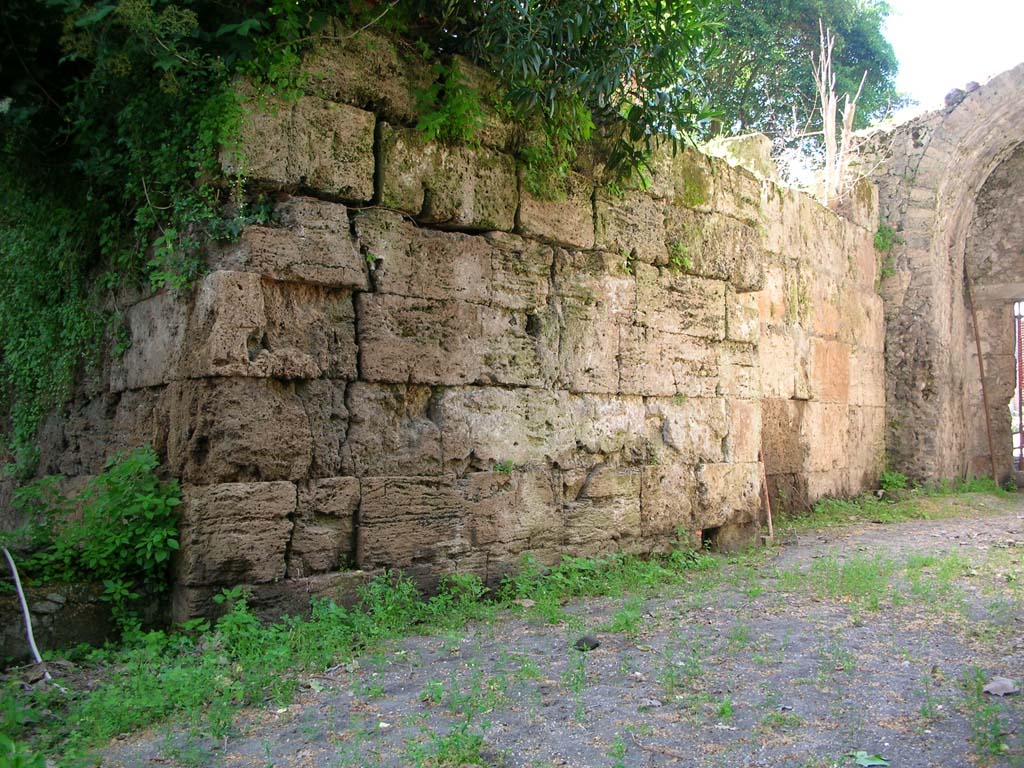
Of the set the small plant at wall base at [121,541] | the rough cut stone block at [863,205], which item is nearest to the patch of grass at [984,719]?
the small plant at wall base at [121,541]

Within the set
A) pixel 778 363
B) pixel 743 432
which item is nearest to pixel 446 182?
pixel 743 432

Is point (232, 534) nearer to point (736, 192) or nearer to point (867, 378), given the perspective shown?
point (736, 192)

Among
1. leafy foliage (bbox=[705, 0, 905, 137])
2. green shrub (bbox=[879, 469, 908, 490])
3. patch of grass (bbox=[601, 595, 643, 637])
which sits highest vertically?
leafy foliage (bbox=[705, 0, 905, 137])

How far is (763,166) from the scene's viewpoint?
9094mm

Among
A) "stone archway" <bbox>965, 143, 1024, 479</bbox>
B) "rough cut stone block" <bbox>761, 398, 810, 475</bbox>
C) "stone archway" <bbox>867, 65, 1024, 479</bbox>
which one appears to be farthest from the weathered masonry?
"stone archway" <bbox>965, 143, 1024, 479</bbox>

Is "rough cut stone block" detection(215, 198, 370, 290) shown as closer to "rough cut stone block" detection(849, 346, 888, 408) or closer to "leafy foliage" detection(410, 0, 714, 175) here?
"leafy foliage" detection(410, 0, 714, 175)

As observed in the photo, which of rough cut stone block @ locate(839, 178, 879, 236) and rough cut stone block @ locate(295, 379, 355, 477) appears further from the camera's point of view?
rough cut stone block @ locate(839, 178, 879, 236)

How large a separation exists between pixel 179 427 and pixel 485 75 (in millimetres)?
2640

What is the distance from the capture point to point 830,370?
993 cm

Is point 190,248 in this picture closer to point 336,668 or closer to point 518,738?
point 336,668

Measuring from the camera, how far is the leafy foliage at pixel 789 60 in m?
20.5

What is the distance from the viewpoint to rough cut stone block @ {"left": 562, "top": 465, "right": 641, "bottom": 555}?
559 centimetres

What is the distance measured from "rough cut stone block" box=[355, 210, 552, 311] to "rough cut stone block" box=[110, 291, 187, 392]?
979 mm

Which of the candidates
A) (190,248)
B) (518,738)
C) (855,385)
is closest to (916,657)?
(518,738)
